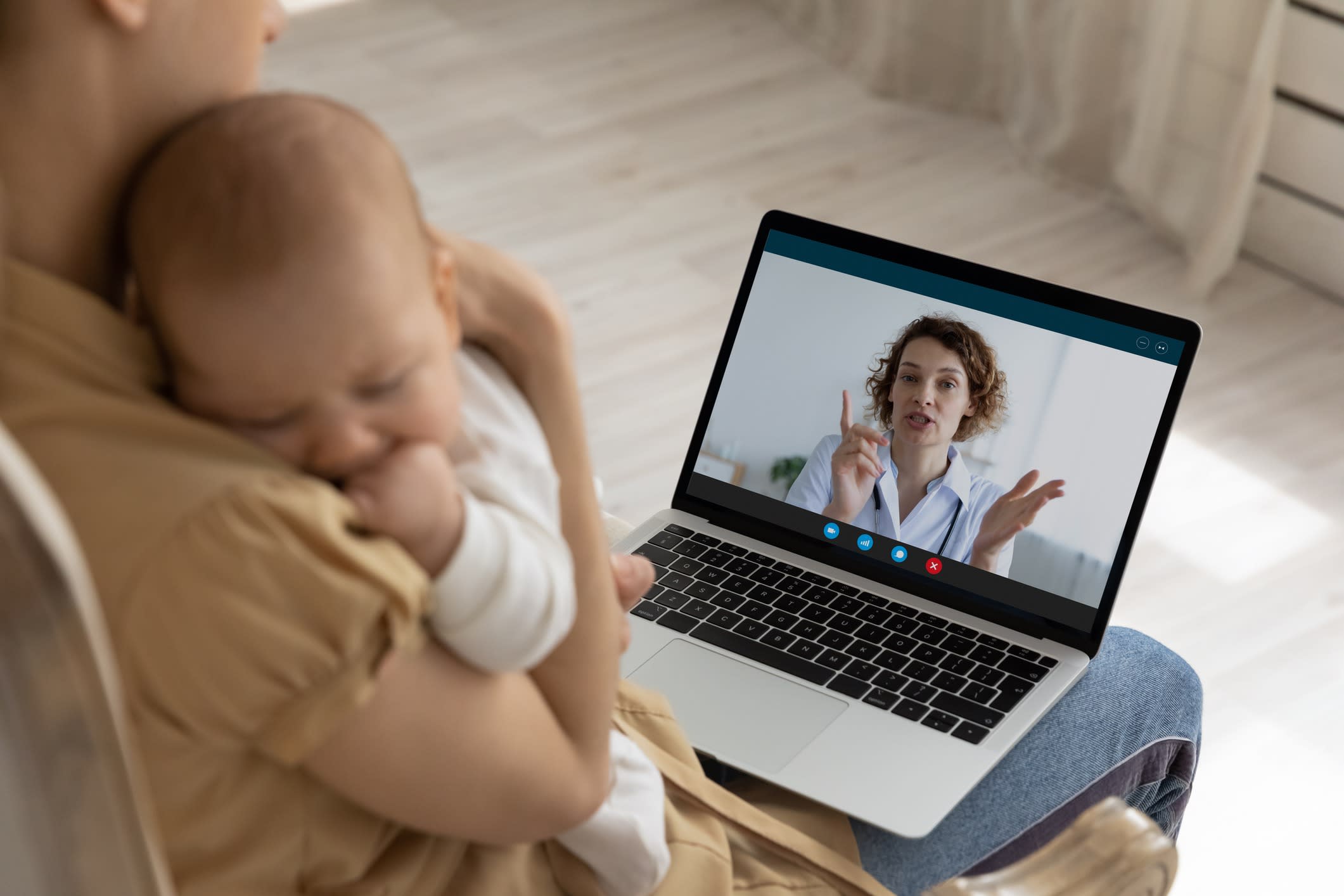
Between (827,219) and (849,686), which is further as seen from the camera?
(827,219)

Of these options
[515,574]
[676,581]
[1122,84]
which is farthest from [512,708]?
[1122,84]

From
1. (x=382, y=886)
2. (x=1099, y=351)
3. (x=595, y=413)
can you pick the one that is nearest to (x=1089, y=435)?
(x=1099, y=351)

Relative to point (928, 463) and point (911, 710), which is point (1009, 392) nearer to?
point (928, 463)

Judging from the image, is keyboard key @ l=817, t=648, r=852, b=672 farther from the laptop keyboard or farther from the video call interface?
the video call interface

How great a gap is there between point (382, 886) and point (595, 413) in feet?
6.34

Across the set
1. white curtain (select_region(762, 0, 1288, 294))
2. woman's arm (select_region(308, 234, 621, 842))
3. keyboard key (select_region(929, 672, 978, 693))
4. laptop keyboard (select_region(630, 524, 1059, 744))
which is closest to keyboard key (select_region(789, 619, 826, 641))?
laptop keyboard (select_region(630, 524, 1059, 744))

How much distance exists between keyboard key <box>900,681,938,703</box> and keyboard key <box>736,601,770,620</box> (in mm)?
136

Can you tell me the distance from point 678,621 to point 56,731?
0.78m

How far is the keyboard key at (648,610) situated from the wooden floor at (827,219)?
0.96 metres

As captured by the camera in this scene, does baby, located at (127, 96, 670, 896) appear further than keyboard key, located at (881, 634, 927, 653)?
No

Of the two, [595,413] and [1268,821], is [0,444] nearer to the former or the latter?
[1268,821]

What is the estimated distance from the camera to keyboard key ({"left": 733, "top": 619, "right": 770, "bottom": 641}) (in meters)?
1.16

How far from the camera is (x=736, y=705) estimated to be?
109 centimetres

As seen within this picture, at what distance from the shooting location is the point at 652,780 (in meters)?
0.80
